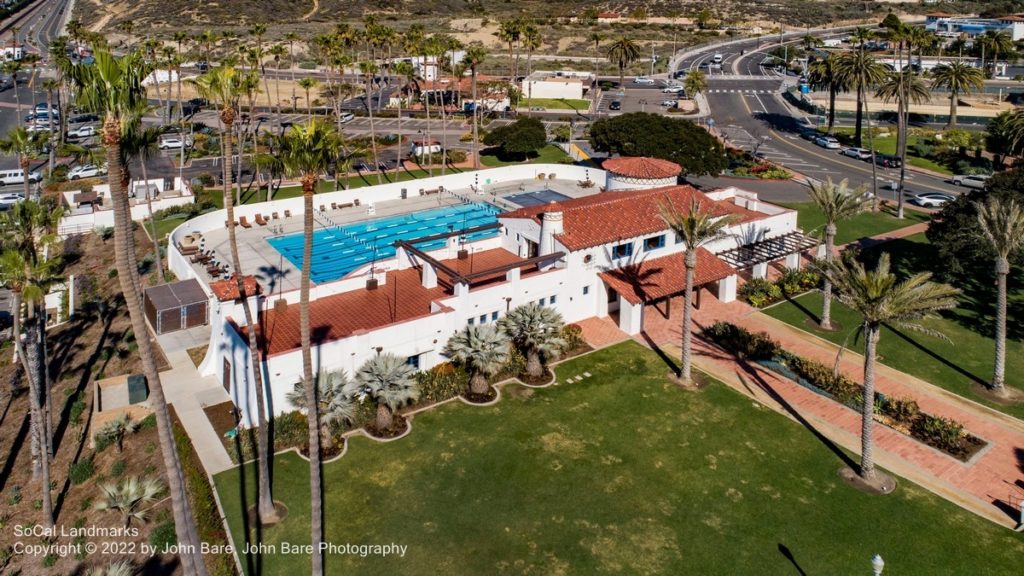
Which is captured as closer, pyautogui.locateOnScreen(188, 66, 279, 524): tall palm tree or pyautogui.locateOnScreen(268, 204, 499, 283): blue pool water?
pyautogui.locateOnScreen(188, 66, 279, 524): tall palm tree

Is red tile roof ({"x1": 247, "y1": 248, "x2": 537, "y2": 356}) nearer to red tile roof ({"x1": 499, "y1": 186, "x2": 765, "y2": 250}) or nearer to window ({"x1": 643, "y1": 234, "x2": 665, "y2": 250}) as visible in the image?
red tile roof ({"x1": 499, "y1": 186, "x2": 765, "y2": 250})

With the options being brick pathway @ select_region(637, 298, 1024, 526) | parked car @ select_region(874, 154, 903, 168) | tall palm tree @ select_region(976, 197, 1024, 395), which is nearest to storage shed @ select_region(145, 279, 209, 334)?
brick pathway @ select_region(637, 298, 1024, 526)

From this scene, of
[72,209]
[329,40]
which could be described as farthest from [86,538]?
[329,40]

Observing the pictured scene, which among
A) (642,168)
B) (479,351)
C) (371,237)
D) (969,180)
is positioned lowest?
(479,351)

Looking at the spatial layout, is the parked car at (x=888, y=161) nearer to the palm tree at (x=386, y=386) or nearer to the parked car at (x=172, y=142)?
the palm tree at (x=386, y=386)

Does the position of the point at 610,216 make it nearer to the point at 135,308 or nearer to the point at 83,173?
the point at 135,308

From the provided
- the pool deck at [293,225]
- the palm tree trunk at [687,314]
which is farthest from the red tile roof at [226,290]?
the palm tree trunk at [687,314]

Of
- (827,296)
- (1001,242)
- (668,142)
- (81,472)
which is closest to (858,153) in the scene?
(668,142)
